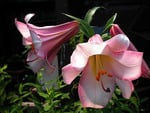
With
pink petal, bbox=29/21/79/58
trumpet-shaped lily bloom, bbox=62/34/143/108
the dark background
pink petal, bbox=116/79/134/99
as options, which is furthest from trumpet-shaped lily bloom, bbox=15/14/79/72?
the dark background

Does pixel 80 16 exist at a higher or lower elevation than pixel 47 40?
lower

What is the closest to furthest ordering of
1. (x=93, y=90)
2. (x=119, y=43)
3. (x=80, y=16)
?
1. (x=119, y=43)
2. (x=93, y=90)
3. (x=80, y=16)

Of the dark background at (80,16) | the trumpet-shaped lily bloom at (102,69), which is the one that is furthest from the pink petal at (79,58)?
the dark background at (80,16)

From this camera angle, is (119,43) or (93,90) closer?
(119,43)

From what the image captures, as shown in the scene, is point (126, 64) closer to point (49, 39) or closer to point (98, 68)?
point (98, 68)

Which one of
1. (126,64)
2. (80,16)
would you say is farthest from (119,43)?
(80,16)

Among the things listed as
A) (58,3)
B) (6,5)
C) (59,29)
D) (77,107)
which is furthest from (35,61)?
(6,5)

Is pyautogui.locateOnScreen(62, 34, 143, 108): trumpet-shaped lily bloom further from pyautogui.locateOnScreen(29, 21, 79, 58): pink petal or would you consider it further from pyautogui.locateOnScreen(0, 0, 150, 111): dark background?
pyautogui.locateOnScreen(0, 0, 150, 111): dark background
